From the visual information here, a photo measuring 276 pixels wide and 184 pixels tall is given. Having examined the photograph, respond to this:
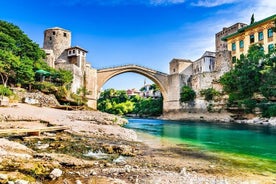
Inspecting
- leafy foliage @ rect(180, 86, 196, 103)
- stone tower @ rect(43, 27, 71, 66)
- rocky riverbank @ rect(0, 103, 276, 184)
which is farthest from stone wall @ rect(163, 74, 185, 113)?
rocky riverbank @ rect(0, 103, 276, 184)

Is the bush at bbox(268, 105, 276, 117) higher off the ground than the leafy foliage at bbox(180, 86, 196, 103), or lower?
lower

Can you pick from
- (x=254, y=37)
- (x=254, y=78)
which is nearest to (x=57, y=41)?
(x=254, y=78)

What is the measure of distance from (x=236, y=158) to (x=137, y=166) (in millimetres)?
4025

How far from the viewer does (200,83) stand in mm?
40000

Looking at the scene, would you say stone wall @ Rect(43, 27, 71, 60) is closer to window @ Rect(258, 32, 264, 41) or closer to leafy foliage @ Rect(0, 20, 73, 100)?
leafy foliage @ Rect(0, 20, 73, 100)

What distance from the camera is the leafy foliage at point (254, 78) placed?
2609 cm

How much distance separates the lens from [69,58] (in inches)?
1377

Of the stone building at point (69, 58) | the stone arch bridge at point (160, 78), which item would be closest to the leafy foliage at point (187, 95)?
the stone arch bridge at point (160, 78)

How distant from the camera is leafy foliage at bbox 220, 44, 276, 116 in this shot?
2609 centimetres

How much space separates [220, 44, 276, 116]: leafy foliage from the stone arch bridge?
14550mm

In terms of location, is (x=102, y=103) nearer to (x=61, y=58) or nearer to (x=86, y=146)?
(x=61, y=58)

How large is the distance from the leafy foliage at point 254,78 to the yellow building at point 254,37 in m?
1.63

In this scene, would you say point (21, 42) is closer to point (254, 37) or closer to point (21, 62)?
point (21, 62)

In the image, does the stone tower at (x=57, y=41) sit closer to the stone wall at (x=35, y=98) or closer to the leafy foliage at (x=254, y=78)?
the stone wall at (x=35, y=98)
